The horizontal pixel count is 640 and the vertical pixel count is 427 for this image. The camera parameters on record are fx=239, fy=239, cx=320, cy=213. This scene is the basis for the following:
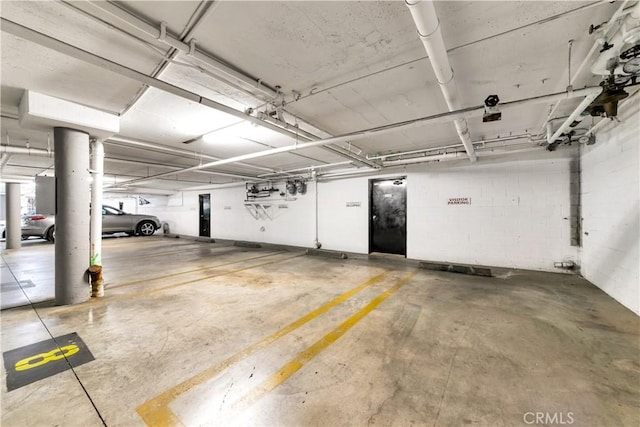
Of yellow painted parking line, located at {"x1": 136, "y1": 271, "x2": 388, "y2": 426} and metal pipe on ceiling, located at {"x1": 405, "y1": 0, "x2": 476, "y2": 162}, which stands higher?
metal pipe on ceiling, located at {"x1": 405, "y1": 0, "x2": 476, "y2": 162}

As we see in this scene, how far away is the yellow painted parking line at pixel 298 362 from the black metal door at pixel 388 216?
3138mm

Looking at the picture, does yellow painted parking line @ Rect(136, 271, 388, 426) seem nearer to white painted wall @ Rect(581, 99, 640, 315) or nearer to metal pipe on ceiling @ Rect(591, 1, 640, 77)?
metal pipe on ceiling @ Rect(591, 1, 640, 77)

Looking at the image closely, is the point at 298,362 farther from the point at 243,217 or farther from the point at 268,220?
the point at 243,217

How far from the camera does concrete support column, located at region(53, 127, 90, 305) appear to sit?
292 centimetres

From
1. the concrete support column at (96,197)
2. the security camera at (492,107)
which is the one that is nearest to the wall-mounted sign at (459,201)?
the security camera at (492,107)

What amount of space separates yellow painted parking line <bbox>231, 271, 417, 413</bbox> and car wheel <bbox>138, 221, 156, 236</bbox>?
1151cm

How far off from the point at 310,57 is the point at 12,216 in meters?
10.7

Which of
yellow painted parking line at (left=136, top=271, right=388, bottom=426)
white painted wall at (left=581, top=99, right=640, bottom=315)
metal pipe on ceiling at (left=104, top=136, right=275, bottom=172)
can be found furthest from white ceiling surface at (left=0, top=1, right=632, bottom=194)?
yellow painted parking line at (left=136, top=271, right=388, bottom=426)

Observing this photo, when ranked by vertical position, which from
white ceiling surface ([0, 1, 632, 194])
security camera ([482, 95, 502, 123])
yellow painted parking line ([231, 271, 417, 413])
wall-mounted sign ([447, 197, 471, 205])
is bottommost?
yellow painted parking line ([231, 271, 417, 413])

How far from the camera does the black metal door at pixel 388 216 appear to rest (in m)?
5.82

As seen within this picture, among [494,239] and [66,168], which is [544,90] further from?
[66,168]

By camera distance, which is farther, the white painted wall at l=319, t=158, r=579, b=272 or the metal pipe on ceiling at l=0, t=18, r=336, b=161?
the white painted wall at l=319, t=158, r=579, b=272

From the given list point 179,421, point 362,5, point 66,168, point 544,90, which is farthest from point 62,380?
point 544,90

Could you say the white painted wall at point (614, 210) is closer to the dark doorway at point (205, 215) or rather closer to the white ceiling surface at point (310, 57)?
the white ceiling surface at point (310, 57)
